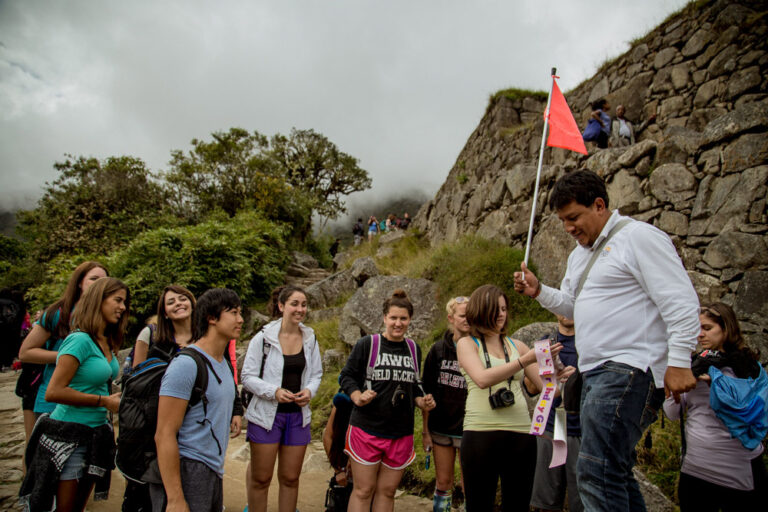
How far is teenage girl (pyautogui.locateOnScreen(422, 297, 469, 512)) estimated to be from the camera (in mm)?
3211

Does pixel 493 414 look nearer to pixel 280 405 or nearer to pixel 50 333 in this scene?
pixel 280 405

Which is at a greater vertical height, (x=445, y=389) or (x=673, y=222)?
(x=673, y=222)

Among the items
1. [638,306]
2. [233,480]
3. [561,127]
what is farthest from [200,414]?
[561,127]

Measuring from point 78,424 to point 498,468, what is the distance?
8.46 feet

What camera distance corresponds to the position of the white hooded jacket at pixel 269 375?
3070 mm

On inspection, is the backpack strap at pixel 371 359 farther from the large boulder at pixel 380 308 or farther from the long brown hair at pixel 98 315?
the large boulder at pixel 380 308

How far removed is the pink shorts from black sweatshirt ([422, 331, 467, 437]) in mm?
375

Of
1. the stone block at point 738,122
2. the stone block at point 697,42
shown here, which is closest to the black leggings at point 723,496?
the stone block at point 738,122

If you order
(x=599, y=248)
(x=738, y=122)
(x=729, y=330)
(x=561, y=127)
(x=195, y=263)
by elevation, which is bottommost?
(x=729, y=330)

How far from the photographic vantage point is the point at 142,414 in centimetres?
203

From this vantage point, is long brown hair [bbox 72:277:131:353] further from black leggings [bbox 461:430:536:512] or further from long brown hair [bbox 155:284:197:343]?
black leggings [bbox 461:430:536:512]

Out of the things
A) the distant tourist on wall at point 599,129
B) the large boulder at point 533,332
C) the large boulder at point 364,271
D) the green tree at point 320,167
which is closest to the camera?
the large boulder at point 533,332

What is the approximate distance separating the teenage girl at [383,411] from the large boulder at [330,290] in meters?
7.78

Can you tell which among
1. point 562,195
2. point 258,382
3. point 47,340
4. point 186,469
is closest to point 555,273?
point 562,195
